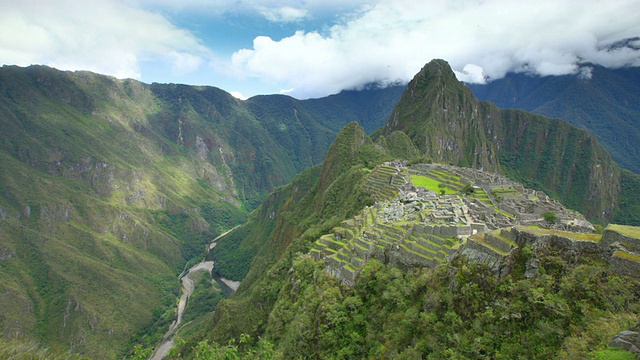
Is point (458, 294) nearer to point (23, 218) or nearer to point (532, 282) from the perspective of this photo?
point (532, 282)

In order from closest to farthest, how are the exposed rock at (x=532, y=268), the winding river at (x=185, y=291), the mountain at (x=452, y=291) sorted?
the mountain at (x=452, y=291), the exposed rock at (x=532, y=268), the winding river at (x=185, y=291)

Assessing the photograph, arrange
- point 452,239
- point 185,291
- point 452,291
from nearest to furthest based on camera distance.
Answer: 1. point 452,291
2. point 452,239
3. point 185,291

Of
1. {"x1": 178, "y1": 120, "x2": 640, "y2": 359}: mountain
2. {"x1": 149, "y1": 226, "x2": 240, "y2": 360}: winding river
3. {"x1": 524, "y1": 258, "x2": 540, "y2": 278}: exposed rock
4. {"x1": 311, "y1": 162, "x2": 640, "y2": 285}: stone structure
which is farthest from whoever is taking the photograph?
{"x1": 149, "y1": 226, "x2": 240, "y2": 360}: winding river

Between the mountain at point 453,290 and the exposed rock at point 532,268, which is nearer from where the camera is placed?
the mountain at point 453,290

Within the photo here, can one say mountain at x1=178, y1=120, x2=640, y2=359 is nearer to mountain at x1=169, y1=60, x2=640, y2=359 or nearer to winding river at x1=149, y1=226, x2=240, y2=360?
mountain at x1=169, y1=60, x2=640, y2=359

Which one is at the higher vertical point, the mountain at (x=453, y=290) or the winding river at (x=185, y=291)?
the mountain at (x=453, y=290)

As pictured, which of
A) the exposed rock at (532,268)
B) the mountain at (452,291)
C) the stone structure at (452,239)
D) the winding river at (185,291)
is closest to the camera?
the mountain at (452,291)

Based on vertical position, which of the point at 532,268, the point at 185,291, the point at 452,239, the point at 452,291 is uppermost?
the point at 532,268

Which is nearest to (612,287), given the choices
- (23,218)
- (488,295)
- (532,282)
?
(532,282)

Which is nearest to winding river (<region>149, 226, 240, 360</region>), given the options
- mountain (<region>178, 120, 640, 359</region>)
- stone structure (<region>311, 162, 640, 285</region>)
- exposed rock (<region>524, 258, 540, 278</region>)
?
mountain (<region>178, 120, 640, 359</region>)

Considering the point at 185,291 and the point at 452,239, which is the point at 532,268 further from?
the point at 185,291

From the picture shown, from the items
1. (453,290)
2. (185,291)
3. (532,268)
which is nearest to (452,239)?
(453,290)

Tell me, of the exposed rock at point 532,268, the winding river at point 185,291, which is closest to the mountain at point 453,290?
the exposed rock at point 532,268

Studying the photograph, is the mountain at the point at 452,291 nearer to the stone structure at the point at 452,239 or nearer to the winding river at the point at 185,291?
the stone structure at the point at 452,239
